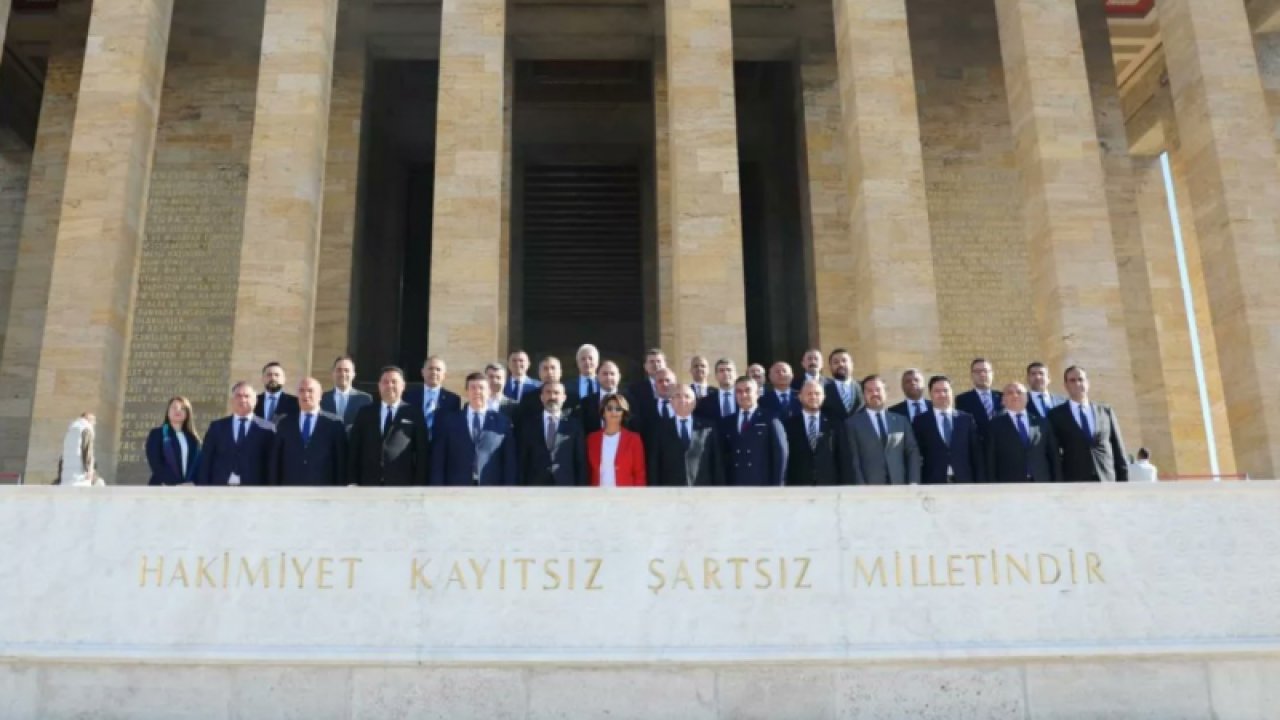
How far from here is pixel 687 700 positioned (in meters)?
7.50

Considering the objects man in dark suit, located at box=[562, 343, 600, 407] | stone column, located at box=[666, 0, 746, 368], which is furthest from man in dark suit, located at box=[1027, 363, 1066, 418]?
stone column, located at box=[666, 0, 746, 368]

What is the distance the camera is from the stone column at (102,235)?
15406mm

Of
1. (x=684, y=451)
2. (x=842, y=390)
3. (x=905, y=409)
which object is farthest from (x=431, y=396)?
(x=905, y=409)

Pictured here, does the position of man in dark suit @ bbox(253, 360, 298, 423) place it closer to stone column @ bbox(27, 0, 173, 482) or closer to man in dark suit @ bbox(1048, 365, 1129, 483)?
stone column @ bbox(27, 0, 173, 482)

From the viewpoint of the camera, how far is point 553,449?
9.16 m

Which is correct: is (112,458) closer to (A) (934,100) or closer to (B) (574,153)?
(B) (574,153)

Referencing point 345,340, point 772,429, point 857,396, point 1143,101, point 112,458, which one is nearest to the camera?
point 772,429

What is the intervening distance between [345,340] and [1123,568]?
15317 mm

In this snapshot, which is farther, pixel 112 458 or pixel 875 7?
pixel 875 7

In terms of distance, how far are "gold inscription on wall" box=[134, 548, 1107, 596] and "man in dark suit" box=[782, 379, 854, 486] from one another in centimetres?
179

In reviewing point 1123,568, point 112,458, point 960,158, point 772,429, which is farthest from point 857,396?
point 960,158

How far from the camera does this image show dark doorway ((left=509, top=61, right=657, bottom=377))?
84.4ft

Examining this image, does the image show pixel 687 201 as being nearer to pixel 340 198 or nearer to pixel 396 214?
pixel 340 198

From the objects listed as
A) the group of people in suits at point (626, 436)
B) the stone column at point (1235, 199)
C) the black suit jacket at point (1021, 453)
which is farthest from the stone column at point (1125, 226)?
the group of people in suits at point (626, 436)
